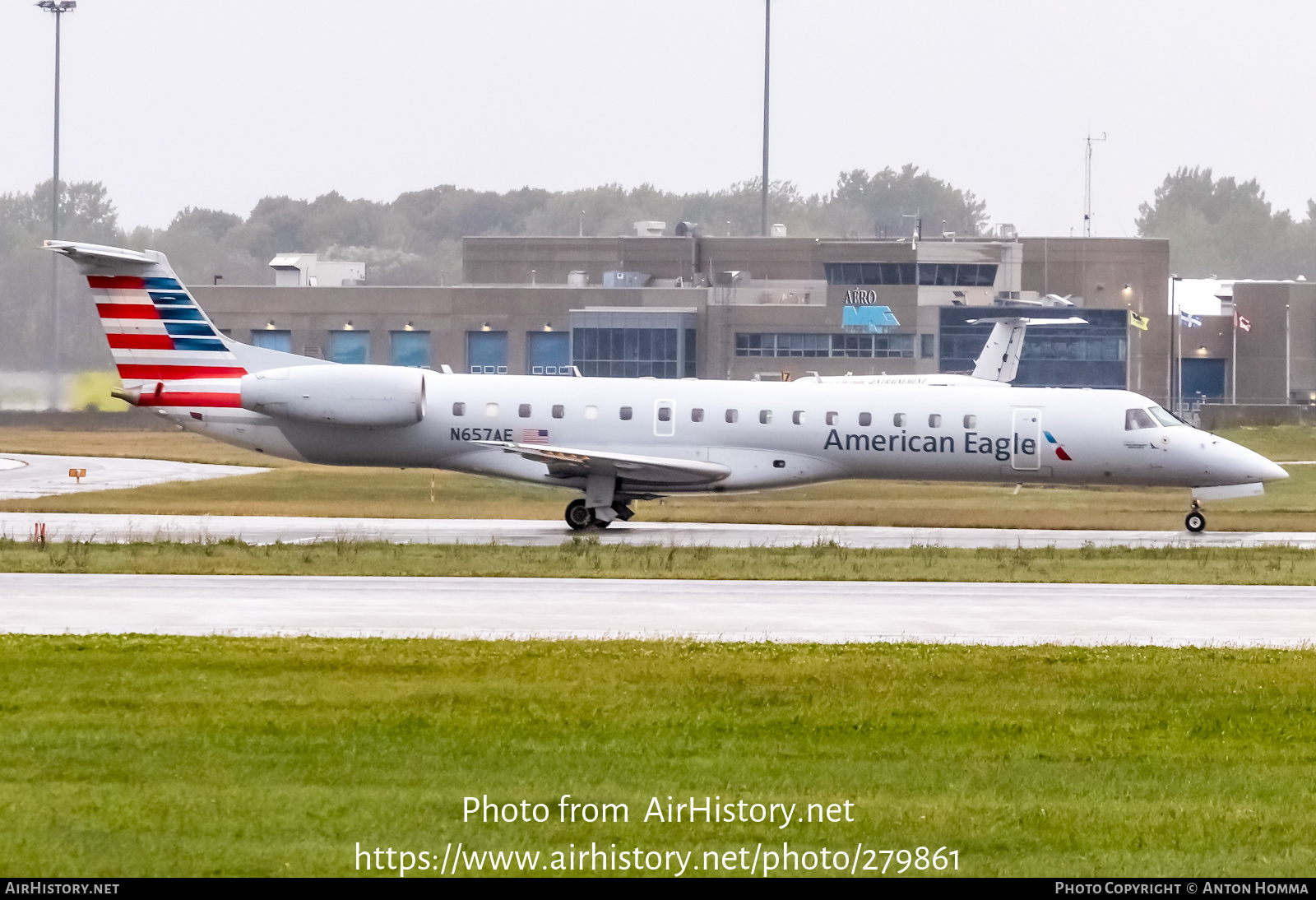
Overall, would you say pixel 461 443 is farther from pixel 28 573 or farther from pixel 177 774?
pixel 177 774

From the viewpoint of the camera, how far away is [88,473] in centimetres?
4553

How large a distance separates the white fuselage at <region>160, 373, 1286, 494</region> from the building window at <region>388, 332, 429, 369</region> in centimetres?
6187

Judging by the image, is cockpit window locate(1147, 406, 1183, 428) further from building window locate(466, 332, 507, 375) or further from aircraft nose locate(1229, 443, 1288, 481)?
building window locate(466, 332, 507, 375)

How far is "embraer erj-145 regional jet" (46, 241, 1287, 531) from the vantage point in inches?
1244

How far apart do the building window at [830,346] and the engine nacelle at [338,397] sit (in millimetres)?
58911

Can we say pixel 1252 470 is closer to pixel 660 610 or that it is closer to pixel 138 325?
pixel 660 610

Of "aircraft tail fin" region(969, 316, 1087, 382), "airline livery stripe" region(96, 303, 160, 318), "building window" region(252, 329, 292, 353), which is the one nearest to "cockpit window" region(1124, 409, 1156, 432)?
"airline livery stripe" region(96, 303, 160, 318)

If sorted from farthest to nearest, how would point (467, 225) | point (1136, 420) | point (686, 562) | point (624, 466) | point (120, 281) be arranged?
point (467, 225), point (120, 281), point (1136, 420), point (624, 466), point (686, 562)

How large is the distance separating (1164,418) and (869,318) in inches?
2247

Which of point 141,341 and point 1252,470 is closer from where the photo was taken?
point 1252,470

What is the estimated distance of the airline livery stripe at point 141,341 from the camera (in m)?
31.9

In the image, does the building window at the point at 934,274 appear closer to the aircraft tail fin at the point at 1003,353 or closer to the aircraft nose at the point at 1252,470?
the aircraft tail fin at the point at 1003,353

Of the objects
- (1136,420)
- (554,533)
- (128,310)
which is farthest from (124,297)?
(1136,420)

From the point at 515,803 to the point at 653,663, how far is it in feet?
18.1
